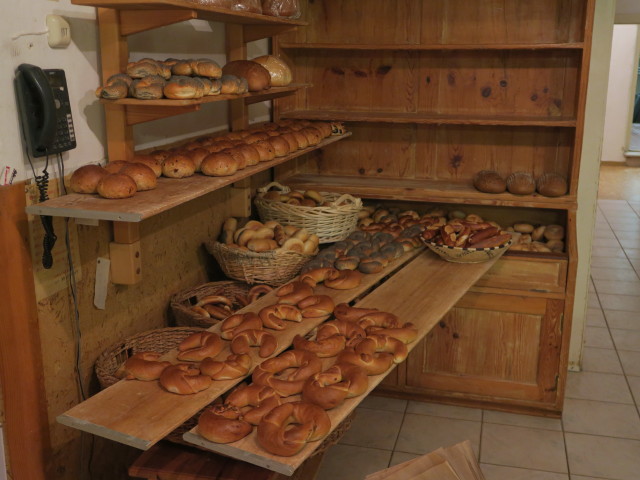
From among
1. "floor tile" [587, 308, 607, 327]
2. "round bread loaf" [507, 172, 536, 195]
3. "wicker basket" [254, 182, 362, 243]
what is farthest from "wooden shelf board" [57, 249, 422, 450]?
"floor tile" [587, 308, 607, 327]

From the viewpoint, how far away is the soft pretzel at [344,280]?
2.82 metres

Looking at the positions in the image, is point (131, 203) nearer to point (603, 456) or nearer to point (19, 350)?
point (19, 350)

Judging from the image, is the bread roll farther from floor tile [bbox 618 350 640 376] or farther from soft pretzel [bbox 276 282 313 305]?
floor tile [bbox 618 350 640 376]

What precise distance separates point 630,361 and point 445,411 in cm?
126

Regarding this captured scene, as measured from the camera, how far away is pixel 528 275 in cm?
348

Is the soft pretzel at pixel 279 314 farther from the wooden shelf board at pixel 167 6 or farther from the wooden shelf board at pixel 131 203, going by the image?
the wooden shelf board at pixel 167 6

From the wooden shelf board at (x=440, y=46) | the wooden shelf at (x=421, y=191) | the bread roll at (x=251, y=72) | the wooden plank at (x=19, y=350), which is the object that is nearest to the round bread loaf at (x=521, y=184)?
the wooden shelf at (x=421, y=191)

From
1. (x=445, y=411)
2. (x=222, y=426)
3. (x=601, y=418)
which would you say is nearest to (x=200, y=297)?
(x=222, y=426)

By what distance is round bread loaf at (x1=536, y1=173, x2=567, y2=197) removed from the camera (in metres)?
3.53

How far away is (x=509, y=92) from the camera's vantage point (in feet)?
12.5

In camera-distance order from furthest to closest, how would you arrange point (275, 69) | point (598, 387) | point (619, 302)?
1. point (619, 302)
2. point (598, 387)
3. point (275, 69)

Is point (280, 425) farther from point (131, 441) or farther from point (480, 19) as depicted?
point (480, 19)

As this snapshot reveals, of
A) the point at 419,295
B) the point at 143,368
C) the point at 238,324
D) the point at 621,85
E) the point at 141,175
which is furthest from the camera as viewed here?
the point at 621,85

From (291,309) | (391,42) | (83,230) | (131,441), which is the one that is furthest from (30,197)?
(391,42)
